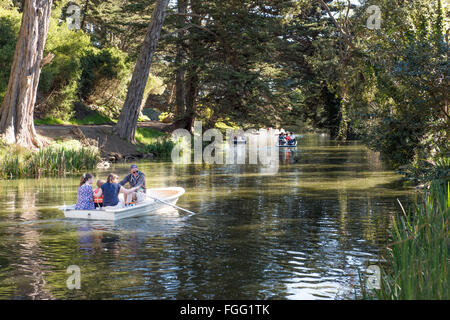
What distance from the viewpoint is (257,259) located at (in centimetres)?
1017

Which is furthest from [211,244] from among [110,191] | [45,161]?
[45,161]

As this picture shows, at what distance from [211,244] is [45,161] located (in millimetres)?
14720

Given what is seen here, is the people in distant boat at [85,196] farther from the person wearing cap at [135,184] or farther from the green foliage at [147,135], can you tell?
the green foliage at [147,135]

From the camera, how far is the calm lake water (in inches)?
336

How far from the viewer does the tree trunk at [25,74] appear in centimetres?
2667

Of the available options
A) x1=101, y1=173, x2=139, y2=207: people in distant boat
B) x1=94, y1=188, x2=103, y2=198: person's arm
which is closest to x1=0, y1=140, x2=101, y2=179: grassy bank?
x1=94, y1=188, x2=103, y2=198: person's arm

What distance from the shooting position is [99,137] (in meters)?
34.0

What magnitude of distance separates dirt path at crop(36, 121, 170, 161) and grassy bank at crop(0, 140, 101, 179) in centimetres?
297

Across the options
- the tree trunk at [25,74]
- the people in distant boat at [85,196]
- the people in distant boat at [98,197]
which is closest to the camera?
the people in distant boat at [85,196]

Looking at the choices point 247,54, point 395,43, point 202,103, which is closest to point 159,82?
point 202,103

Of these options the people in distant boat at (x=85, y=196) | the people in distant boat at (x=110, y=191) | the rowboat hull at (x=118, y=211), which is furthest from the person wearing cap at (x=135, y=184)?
the people in distant boat at (x=85, y=196)

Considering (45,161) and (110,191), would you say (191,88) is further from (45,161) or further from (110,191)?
(110,191)

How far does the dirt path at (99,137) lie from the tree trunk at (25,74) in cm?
207

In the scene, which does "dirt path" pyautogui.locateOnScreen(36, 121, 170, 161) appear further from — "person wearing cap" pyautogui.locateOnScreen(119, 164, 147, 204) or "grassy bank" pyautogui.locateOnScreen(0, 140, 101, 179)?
"person wearing cap" pyautogui.locateOnScreen(119, 164, 147, 204)
